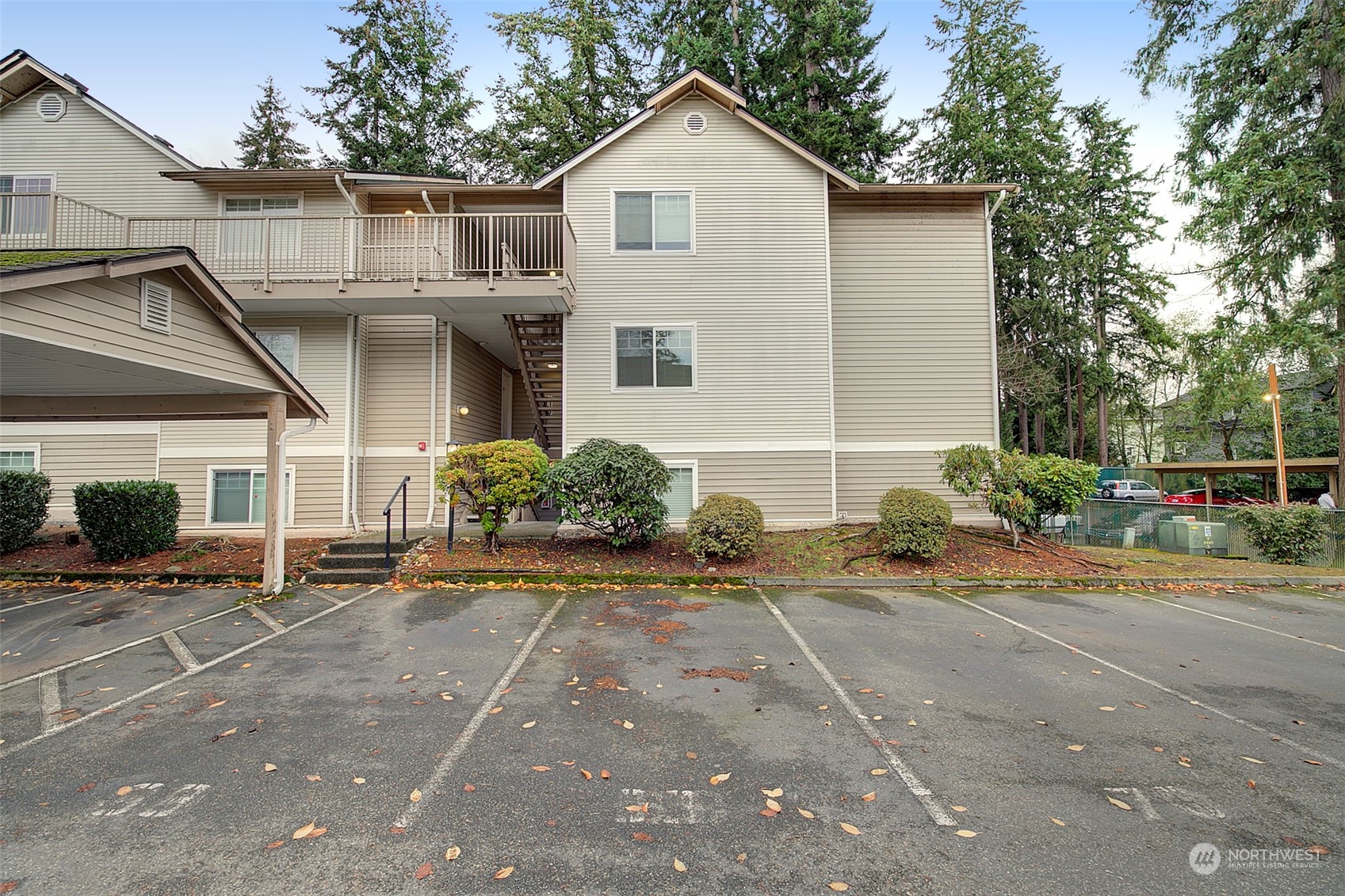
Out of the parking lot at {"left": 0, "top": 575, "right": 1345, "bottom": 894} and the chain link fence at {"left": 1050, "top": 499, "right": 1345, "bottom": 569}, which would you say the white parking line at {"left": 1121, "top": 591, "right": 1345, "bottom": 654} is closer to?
the parking lot at {"left": 0, "top": 575, "right": 1345, "bottom": 894}

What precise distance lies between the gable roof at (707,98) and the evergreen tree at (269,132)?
23.8 m

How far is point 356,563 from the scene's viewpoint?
8805 mm

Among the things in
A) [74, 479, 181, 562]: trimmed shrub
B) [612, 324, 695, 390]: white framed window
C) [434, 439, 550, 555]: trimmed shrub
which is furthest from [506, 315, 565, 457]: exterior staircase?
[74, 479, 181, 562]: trimmed shrub

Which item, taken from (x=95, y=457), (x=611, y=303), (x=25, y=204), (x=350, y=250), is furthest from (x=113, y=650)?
(x=25, y=204)

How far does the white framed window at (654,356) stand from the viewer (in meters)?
11.6

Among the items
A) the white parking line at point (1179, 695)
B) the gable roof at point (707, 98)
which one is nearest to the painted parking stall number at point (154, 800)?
the white parking line at point (1179, 695)

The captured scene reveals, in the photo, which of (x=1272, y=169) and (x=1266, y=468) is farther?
(x=1266, y=468)

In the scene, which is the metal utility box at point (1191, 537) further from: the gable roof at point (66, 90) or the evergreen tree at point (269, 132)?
the evergreen tree at point (269, 132)

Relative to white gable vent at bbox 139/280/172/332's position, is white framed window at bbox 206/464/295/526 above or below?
below

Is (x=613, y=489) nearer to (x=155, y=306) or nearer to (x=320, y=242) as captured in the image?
(x=155, y=306)

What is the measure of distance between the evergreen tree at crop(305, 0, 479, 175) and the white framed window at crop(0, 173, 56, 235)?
12664 millimetres

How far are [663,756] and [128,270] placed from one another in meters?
6.60
